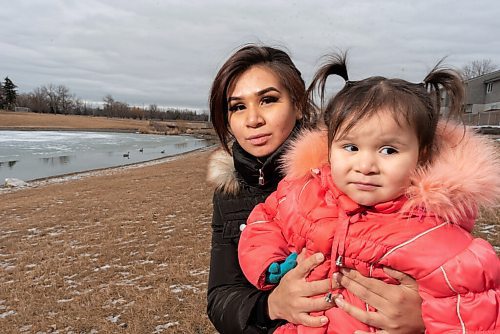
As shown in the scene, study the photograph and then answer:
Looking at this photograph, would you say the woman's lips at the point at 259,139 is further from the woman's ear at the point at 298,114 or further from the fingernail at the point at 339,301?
the fingernail at the point at 339,301

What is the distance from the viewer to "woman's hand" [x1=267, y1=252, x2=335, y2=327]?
5.32ft

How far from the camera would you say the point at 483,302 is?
4.33ft

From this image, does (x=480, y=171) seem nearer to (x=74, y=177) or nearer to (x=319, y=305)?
(x=319, y=305)

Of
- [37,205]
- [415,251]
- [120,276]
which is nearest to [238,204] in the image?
[415,251]

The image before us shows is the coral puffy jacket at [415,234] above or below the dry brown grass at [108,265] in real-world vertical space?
above

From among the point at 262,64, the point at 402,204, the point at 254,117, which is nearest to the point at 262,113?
the point at 254,117

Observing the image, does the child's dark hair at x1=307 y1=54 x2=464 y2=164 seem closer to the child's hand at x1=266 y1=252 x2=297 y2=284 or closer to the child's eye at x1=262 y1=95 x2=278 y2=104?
the child's eye at x1=262 y1=95 x2=278 y2=104

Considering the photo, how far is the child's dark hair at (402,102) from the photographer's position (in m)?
1.56

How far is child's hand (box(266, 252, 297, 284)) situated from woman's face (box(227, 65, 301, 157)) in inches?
22.8

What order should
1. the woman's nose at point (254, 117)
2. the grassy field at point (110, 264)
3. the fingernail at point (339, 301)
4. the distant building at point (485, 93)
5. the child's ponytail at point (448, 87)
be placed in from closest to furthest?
the fingernail at point (339, 301)
the child's ponytail at point (448, 87)
the woman's nose at point (254, 117)
the grassy field at point (110, 264)
the distant building at point (485, 93)

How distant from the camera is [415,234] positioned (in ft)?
4.76

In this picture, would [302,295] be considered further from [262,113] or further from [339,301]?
[262,113]

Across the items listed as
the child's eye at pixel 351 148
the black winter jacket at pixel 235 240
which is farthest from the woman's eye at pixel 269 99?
the child's eye at pixel 351 148

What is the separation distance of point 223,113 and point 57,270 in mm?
6415
